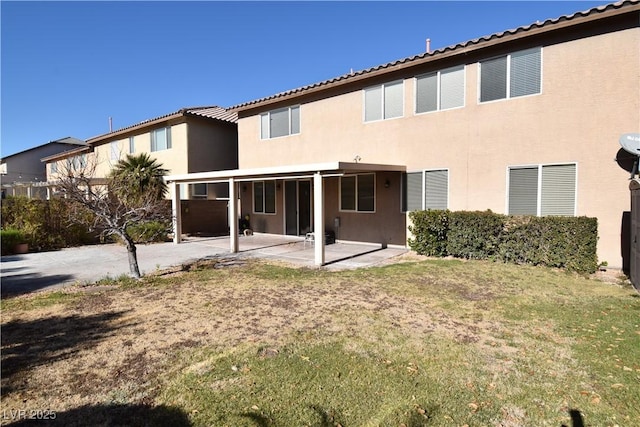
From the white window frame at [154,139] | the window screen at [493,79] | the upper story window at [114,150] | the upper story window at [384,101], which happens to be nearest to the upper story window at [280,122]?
the upper story window at [384,101]

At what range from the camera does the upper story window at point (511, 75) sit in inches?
378

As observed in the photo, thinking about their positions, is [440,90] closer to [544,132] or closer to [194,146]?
[544,132]

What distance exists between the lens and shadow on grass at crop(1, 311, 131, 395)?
421 centimetres

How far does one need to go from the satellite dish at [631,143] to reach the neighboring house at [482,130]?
2.26 ft

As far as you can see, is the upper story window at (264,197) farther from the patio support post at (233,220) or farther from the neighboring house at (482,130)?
the patio support post at (233,220)

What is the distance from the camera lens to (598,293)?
709cm

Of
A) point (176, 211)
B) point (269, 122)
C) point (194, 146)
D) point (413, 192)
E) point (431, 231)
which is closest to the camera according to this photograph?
point (431, 231)

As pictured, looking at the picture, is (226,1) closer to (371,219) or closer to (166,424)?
(371,219)

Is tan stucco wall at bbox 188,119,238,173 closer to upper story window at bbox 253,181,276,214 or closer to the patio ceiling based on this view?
upper story window at bbox 253,181,276,214

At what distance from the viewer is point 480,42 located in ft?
32.8

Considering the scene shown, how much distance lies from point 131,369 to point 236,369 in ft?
3.92

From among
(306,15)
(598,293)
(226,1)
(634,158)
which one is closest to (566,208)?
(634,158)

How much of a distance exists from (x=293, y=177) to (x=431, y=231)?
4.63m

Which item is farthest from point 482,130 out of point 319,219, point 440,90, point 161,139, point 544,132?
point 161,139
